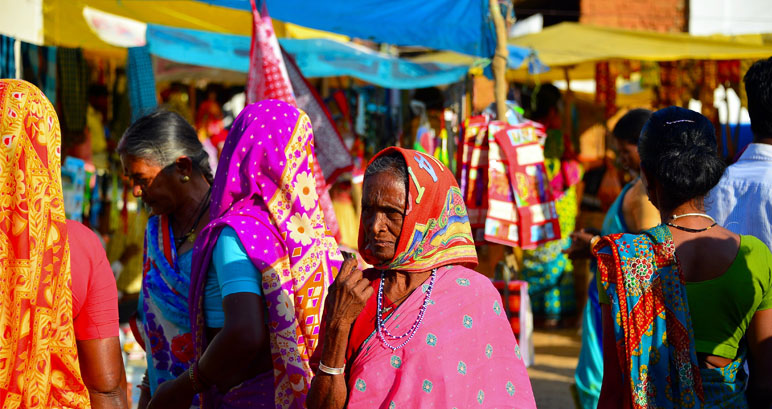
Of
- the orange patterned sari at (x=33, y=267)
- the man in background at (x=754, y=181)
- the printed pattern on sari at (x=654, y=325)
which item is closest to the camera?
the orange patterned sari at (x=33, y=267)

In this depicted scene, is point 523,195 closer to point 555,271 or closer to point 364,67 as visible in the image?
point 364,67

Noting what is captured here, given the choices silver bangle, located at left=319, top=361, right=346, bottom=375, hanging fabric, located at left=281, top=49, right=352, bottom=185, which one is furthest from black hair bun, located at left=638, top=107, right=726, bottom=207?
hanging fabric, located at left=281, top=49, right=352, bottom=185

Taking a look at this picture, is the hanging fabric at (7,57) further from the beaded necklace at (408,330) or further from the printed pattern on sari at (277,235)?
the beaded necklace at (408,330)

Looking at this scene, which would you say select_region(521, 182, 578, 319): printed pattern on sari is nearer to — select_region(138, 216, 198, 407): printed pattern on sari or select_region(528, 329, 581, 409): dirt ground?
select_region(528, 329, 581, 409): dirt ground

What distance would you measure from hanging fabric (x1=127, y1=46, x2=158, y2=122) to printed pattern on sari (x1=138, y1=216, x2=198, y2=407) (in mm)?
2743

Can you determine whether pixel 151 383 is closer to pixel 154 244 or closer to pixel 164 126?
pixel 154 244

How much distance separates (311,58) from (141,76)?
1348 mm

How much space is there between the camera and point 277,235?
2.37 meters

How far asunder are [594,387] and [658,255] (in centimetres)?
226

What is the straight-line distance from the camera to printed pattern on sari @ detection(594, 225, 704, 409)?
7.30 feet

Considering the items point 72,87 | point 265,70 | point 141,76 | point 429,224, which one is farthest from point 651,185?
point 72,87

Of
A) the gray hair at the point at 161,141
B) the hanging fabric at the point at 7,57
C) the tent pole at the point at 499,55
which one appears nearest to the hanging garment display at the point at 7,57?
the hanging fabric at the point at 7,57

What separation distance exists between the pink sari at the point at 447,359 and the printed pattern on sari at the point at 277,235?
0.49m

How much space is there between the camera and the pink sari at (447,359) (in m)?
1.85
